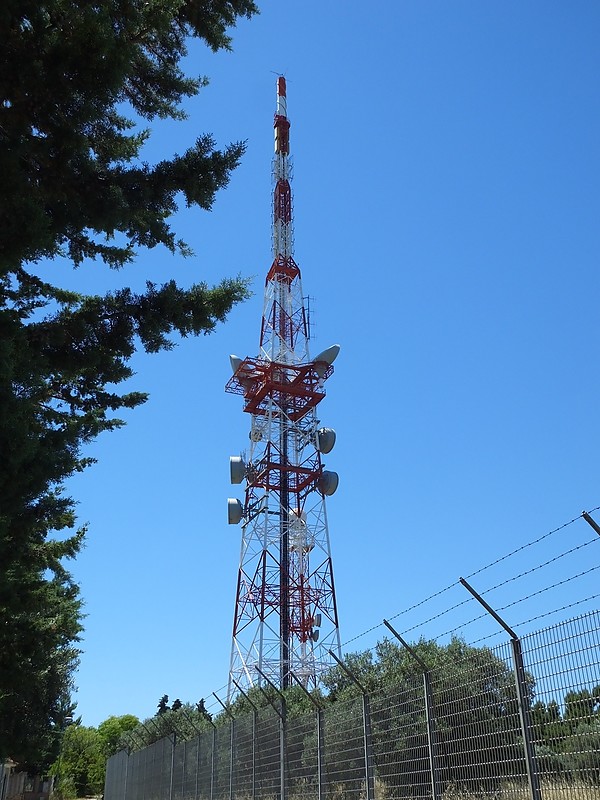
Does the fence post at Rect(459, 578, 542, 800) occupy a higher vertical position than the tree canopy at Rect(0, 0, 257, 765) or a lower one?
lower

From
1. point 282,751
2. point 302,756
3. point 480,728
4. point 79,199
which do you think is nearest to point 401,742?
point 480,728

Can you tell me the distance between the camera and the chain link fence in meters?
6.06

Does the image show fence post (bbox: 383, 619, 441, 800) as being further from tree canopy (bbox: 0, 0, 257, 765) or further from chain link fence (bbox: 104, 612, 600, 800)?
tree canopy (bbox: 0, 0, 257, 765)

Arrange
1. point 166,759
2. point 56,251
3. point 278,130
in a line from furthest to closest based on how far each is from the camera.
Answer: point 278,130 < point 166,759 < point 56,251

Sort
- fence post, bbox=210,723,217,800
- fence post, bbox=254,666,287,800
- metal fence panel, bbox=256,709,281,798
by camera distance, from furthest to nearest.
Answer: fence post, bbox=210,723,217,800
metal fence panel, bbox=256,709,281,798
fence post, bbox=254,666,287,800

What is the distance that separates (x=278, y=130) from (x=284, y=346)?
10320 mm

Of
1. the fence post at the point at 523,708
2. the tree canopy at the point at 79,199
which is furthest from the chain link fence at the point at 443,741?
the tree canopy at the point at 79,199

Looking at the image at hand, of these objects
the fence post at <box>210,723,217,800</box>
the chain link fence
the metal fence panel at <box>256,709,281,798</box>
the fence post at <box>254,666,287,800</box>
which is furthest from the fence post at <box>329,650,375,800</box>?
the fence post at <box>210,723,217,800</box>

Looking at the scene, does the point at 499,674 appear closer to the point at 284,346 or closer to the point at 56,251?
the point at 56,251

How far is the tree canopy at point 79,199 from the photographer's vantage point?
716 centimetres

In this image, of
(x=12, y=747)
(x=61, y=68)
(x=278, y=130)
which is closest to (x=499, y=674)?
(x=61, y=68)

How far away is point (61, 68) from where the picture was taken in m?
7.09

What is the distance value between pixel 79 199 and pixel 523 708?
20.7 ft

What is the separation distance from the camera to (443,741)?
7973mm
